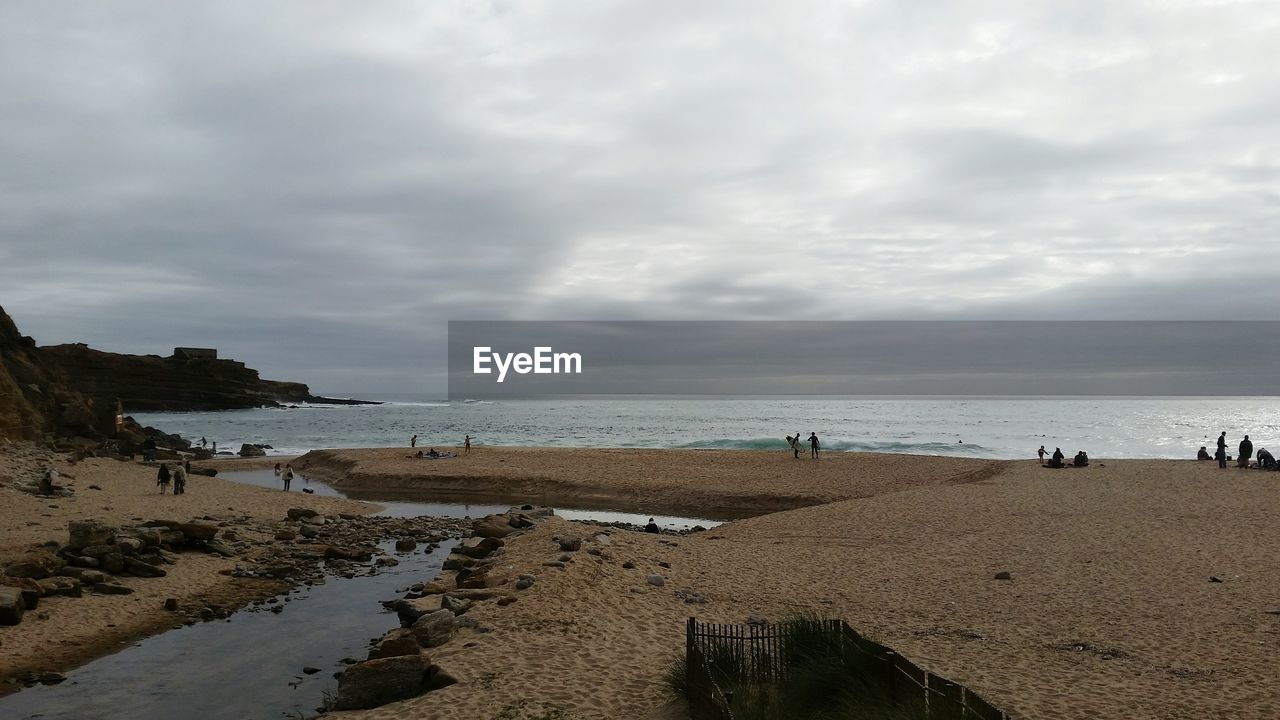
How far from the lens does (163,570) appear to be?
14.9m

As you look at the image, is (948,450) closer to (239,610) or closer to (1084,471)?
(1084,471)

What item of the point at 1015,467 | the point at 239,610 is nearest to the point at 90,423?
the point at 239,610

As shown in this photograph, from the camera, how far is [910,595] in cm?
1320

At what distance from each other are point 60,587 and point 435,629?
759 cm

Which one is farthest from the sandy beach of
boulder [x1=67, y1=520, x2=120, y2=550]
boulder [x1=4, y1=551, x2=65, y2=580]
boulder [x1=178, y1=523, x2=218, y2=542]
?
boulder [x1=67, y1=520, x2=120, y2=550]

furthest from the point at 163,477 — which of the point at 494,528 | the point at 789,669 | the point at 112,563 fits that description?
→ the point at 789,669

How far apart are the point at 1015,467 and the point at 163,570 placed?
34928 mm

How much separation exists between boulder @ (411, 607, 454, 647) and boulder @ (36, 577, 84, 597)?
718 cm

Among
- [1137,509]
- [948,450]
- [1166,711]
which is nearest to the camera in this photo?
[1166,711]

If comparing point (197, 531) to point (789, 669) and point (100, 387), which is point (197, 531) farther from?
point (100, 387)

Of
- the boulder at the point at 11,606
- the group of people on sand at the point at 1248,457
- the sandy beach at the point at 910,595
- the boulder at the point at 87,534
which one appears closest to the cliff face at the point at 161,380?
the sandy beach at the point at 910,595

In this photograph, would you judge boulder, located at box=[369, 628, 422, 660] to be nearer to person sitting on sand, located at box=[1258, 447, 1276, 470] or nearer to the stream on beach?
the stream on beach

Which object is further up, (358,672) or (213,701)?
(358,672)

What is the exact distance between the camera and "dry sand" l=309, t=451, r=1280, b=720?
818 cm
